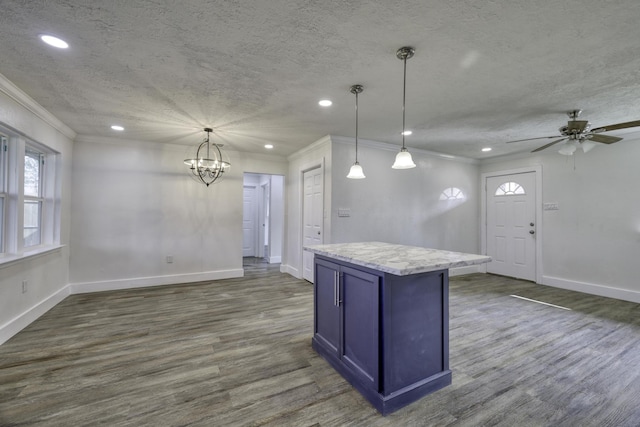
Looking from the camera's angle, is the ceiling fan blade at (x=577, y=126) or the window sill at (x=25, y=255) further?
the ceiling fan blade at (x=577, y=126)

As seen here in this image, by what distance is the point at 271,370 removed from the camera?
2.20 m

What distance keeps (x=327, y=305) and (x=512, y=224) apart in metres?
4.92

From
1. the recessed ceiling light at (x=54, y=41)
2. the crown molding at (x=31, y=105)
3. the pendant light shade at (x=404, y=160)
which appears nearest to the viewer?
the recessed ceiling light at (x=54, y=41)

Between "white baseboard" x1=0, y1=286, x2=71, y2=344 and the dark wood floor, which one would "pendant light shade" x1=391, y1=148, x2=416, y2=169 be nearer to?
the dark wood floor

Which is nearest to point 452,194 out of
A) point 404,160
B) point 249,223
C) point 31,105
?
point 404,160

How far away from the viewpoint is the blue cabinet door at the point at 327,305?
2.23 metres

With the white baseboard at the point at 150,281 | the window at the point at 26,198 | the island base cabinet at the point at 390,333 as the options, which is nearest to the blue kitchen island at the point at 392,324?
the island base cabinet at the point at 390,333

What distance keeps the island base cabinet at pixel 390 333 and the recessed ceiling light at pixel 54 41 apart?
2569mm

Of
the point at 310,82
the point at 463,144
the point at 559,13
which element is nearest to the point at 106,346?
the point at 310,82

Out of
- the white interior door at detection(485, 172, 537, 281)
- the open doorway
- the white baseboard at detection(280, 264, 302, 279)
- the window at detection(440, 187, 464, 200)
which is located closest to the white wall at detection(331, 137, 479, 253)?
the window at detection(440, 187, 464, 200)

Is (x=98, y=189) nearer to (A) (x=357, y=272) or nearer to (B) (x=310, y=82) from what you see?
(B) (x=310, y=82)

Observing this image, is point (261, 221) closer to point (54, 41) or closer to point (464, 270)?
point (464, 270)

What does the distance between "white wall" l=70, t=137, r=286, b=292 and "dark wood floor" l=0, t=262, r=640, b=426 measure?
2.81ft

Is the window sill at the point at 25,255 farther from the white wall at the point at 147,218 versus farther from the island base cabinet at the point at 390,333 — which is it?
the island base cabinet at the point at 390,333
